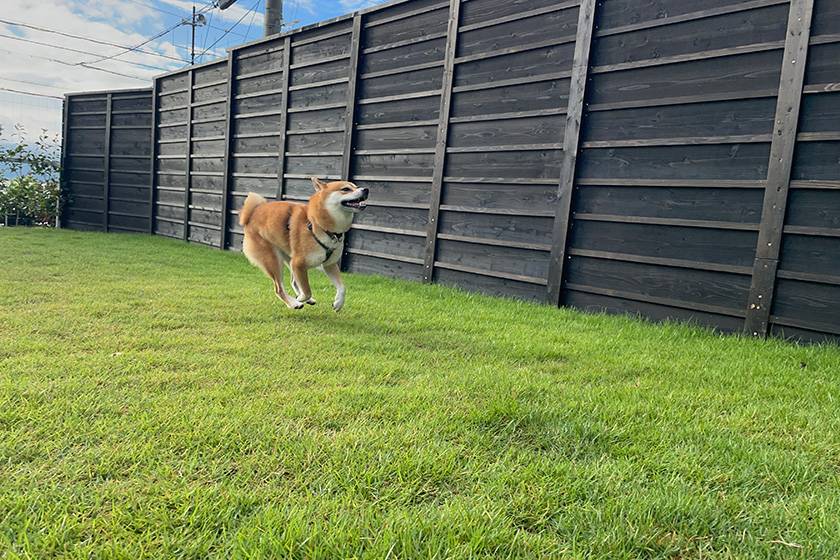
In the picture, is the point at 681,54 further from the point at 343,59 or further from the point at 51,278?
the point at 51,278

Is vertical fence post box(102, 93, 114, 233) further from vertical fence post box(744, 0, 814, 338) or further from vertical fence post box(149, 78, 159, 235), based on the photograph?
vertical fence post box(744, 0, 814, 338)

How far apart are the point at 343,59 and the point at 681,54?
13.3ft

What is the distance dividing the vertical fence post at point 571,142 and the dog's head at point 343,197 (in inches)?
70.2

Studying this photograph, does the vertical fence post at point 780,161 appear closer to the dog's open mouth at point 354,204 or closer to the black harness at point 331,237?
A: the dog's open mouth at point 354,204

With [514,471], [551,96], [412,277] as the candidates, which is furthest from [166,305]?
[551,96]

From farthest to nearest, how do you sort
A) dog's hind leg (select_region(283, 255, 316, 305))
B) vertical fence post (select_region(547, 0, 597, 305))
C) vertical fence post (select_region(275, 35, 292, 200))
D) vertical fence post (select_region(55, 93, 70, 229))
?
vertical fence post (select_region(55, 93, 70, 229)) → vertical fence post (select_region(275, 35, 292, 200)) → vertical fence post (select_region(547, 0, 597, 305)) → dog's hind leg (select_region(283, 255, 316, 305))

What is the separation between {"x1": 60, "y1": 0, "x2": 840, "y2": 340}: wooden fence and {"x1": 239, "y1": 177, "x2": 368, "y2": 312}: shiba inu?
1.78m

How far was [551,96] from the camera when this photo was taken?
467cm

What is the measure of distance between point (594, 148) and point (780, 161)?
4.36 feet

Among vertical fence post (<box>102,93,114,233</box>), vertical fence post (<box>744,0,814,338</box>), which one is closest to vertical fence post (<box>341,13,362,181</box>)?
vertical fence post (<box>744,0,814,338</box>)

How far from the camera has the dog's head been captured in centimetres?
361

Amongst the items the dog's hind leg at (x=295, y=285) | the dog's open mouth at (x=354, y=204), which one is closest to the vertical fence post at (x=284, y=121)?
the dog's hind leg at (x=295, y=285)

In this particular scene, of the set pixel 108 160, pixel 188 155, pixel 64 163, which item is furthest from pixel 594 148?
pixel 64 163

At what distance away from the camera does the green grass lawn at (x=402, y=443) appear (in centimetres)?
122
